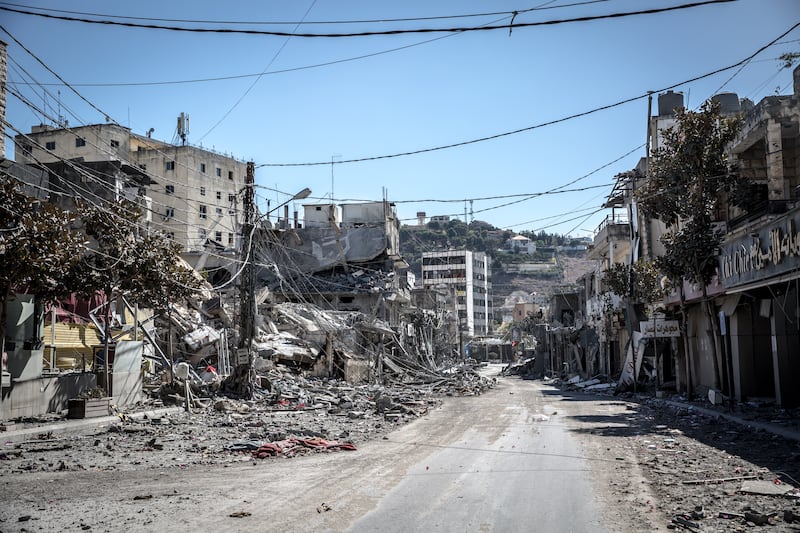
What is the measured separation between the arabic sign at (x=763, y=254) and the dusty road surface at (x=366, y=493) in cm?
726

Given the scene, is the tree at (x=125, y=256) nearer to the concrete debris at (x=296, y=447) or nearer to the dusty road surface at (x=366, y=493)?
the concrete debris at (x=296, y=447)

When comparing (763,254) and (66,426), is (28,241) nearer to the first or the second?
(66,426)

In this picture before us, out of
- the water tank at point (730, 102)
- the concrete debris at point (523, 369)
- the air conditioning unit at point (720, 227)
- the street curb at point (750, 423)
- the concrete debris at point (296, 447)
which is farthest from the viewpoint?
the concrete debris at point (523, 369)

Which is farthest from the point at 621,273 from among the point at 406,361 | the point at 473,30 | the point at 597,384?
the point at 473,30

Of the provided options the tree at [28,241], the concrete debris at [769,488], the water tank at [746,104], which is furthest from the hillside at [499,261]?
the concrete debris at [769,488]

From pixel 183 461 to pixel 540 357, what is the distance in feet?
210

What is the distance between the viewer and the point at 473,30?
11.9 metres

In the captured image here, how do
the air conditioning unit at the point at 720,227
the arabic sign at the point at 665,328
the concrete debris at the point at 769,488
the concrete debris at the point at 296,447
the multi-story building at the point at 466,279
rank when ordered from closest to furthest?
the concrete debris at the point at 769,488, the concrete debris at the point at 296,447, the air conditioning unit at the point at 720,227, the arabic sign at the point at 665,328, the multi-story building at the point at 466,279

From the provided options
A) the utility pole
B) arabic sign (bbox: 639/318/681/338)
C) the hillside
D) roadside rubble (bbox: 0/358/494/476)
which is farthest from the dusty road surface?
the hillside

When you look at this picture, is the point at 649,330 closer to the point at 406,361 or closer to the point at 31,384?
the point at 406,361

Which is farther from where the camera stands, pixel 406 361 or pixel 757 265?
pixel 406 361

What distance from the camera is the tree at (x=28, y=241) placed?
53.6ft

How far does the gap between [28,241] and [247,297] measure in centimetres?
1077

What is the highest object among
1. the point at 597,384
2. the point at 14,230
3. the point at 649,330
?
the point at 14,230
